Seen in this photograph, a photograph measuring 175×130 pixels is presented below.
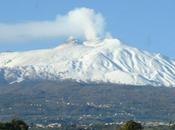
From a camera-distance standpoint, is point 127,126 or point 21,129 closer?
point 127,126

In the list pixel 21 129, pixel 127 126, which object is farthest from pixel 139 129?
pixel 21 129

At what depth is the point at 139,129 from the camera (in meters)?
187

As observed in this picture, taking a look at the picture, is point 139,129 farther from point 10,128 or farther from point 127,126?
point 10,128

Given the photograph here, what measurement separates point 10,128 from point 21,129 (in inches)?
111

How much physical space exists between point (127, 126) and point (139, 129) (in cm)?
576

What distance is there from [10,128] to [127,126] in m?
30.2

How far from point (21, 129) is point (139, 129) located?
1108 inches

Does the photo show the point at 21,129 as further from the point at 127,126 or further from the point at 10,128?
the point at 127,126

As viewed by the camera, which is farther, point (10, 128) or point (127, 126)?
point (10, 128)

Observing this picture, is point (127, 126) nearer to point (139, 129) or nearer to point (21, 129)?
point (139, 129)

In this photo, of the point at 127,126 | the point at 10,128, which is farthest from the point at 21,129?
the point at 127,126

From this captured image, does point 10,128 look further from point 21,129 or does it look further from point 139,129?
point 139,129

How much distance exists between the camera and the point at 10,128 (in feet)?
644

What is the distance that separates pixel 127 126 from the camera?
182125mm
